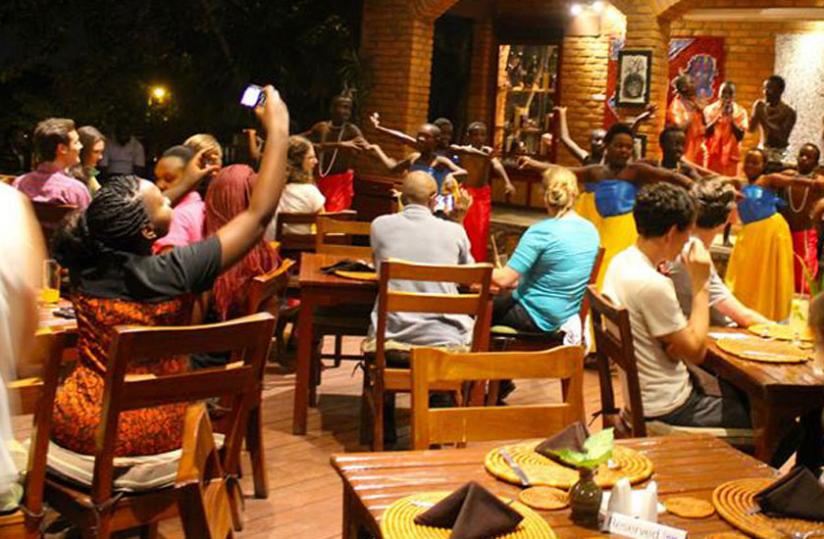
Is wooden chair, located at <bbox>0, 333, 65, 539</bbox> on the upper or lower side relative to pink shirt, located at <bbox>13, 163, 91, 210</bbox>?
lower

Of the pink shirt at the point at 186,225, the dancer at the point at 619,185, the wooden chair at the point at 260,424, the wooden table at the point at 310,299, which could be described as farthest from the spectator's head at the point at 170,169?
the dancer at the point at 619,185

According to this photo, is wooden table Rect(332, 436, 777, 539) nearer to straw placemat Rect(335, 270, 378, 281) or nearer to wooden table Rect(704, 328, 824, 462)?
wooden table Rect(704, 328, 824, 462)

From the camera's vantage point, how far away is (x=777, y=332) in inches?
157

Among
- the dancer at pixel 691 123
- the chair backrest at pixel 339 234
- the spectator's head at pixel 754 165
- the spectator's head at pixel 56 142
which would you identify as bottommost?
the chair backrest at pixel 339 234

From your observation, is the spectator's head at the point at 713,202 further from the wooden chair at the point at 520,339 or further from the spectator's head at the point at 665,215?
the wooden chair at the point at 520,339

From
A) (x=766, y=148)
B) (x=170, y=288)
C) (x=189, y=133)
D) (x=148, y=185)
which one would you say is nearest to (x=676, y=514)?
(x=170, y=288)

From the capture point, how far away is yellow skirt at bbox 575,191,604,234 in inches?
268

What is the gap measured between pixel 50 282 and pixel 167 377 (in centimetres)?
145

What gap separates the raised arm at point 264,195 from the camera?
9.27 ft

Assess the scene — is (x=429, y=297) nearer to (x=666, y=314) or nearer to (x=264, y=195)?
(x=666, y=314)

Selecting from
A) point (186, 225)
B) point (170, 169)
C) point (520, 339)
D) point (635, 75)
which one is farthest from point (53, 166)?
point (635, 75)

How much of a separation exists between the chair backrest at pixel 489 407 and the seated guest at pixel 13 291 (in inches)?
38.8

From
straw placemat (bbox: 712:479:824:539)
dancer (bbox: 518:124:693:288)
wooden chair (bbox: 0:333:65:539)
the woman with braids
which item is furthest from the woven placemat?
dancer (bbox: 518:124:693:288)

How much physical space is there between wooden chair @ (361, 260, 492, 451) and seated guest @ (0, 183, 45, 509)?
2.32 metres
